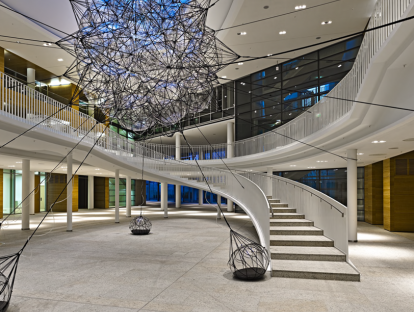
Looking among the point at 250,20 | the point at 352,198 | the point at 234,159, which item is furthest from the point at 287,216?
the point at 234,159

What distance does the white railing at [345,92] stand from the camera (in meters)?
5.72

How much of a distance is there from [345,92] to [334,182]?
410 inches

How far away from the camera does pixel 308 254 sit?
720 centimetres

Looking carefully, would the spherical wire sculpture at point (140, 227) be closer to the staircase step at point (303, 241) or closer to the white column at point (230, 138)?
the staircase step at point (303, 241)

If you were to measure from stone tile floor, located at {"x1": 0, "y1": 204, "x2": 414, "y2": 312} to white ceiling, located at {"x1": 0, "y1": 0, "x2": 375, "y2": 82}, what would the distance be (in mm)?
8152

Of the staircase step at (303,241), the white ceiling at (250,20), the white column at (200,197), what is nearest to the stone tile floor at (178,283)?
the staircase step at (303,241)

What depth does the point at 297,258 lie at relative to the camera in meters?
7.26

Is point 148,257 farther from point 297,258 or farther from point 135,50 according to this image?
point 135,50

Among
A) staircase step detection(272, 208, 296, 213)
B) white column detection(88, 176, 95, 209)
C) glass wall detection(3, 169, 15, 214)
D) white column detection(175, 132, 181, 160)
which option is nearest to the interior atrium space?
staircase step detection(272, 208, 296, 213)

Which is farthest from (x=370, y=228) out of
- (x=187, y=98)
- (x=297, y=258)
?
(x=187, y=98)

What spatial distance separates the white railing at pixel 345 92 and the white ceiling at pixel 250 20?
3781 millimetres

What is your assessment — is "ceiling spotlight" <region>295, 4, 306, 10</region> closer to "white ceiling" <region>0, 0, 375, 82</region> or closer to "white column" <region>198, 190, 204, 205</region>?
"white ceiling" <region>0, 0, 375, 82</region>

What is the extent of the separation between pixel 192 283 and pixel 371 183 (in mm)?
12139

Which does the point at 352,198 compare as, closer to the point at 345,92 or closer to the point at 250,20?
the point at 345,92
